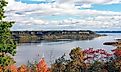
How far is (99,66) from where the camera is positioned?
2343 inches

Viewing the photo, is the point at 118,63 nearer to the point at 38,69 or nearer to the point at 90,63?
the point at 90,63

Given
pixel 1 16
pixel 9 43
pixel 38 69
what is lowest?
pixel 38 69

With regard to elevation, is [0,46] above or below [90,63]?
above

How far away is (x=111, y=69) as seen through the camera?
5812 centimetres

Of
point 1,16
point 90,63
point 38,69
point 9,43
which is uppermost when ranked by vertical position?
point 1,16

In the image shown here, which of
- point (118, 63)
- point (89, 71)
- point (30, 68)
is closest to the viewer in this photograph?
point (118, 63)

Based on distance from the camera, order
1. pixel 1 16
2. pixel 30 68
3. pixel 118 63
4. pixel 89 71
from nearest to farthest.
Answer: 1. pixel 1 16
2. pixel 118 63
3. pixel 89 71
4. pixel 30 68

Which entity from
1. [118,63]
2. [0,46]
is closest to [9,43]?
[0,46]

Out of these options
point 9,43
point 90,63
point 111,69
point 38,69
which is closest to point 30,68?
point 38,69

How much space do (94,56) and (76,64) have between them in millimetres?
4048

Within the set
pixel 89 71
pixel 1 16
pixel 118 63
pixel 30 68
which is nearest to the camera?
pixel 1 16

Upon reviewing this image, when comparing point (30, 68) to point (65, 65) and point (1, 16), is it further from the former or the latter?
point (1, 16)

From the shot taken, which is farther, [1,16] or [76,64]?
[76,64]

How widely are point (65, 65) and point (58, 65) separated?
1.78 m
